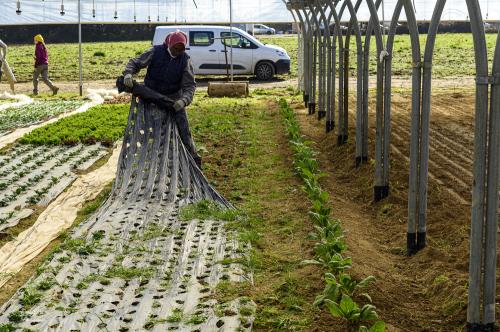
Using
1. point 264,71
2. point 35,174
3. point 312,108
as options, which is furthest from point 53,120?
point 264,71

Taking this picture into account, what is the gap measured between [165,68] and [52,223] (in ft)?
7.52

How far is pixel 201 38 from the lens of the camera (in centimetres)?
2527

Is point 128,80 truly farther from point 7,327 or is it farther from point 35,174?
point 7,327

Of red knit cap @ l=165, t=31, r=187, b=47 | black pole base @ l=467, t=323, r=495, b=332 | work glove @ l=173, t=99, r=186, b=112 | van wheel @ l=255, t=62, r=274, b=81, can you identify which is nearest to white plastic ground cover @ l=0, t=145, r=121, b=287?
work glove @ l=173, t=99, r=186, b=112

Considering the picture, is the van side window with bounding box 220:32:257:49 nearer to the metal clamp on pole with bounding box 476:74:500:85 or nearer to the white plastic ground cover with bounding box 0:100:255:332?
the white plastic ground cover with bounding box 0:100:255:332

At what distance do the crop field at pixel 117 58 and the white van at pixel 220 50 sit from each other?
7.14 ft

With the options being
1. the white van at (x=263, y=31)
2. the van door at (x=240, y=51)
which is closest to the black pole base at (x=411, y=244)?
the van door at (x=240, y=51)

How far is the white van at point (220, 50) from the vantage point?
25.0 meters

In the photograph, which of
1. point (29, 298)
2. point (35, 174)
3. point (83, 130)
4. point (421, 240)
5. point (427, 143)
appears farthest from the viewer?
point (83, 130)

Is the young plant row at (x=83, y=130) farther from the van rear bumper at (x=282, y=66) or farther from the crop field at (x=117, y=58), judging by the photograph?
the crop field at (x=117, y=58)

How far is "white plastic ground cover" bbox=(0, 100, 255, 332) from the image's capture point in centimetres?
521

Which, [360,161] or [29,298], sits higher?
[360,161]

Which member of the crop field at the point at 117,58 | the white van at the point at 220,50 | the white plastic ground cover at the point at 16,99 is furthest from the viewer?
the crop field at the point at 117,58

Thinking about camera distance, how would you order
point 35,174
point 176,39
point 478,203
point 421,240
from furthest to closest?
point 35,174 < point 176,39 < point 421,240 < point 478,203
